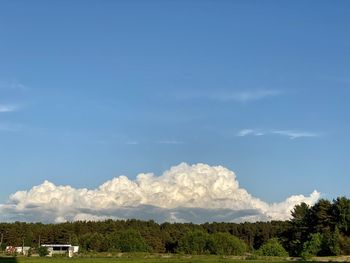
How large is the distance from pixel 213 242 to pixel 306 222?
83.6ft

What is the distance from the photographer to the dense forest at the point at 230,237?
4793 inches

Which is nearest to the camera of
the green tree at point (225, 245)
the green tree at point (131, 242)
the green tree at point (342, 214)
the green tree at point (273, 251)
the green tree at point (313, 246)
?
the green tree at point (313, 246)

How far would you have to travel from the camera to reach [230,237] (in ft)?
499

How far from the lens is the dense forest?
121731mm

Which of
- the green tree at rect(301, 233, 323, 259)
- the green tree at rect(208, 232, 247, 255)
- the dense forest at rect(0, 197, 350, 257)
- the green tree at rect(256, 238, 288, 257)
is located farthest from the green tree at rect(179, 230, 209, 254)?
the green tree at rect(301, 233, 323, 259)

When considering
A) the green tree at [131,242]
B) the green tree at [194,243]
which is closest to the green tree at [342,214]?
the green tree at [194,243]

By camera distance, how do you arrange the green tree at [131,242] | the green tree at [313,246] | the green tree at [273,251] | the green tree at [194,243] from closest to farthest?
the green tree at [313,246], the green tree at [273,251], the green tree at [194,243], the green tree at [131,242]

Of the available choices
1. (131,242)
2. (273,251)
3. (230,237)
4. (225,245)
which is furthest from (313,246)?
(131,242)

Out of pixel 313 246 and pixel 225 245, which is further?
pixel 225 245

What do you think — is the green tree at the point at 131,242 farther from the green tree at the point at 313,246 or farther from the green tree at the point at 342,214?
the green tree at the point at 342,214

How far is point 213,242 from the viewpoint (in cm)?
15062

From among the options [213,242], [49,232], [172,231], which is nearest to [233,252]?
[213,242]

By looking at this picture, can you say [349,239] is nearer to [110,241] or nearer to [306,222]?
[306,222]

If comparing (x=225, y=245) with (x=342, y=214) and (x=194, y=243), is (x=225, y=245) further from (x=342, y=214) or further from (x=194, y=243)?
(x=342, y=214)
